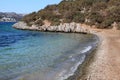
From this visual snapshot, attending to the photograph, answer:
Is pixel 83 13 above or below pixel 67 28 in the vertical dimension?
above

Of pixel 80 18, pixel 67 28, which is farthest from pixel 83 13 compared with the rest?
pixel 67 28

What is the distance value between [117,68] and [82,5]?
2741 inches

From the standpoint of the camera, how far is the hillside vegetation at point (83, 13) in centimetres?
7044

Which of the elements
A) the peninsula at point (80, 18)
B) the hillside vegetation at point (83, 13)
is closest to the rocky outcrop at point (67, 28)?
the peninsula at point (80, 18)

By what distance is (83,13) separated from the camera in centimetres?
8006

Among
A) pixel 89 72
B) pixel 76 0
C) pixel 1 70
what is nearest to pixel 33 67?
pixel 1 70

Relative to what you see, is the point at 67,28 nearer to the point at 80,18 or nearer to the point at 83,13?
the point at 80,18

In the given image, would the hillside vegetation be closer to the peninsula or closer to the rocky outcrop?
the peninsula

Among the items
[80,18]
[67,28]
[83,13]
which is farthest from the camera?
[83,13]

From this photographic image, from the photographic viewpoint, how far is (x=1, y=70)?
2081 centimetres

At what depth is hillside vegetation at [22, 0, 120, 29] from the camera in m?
70.4

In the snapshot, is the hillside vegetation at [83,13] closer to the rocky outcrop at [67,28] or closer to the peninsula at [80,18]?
the peninsula at [80,18]

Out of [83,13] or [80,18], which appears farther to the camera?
[83,13]

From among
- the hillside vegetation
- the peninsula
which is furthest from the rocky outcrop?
the hillside vegetation
